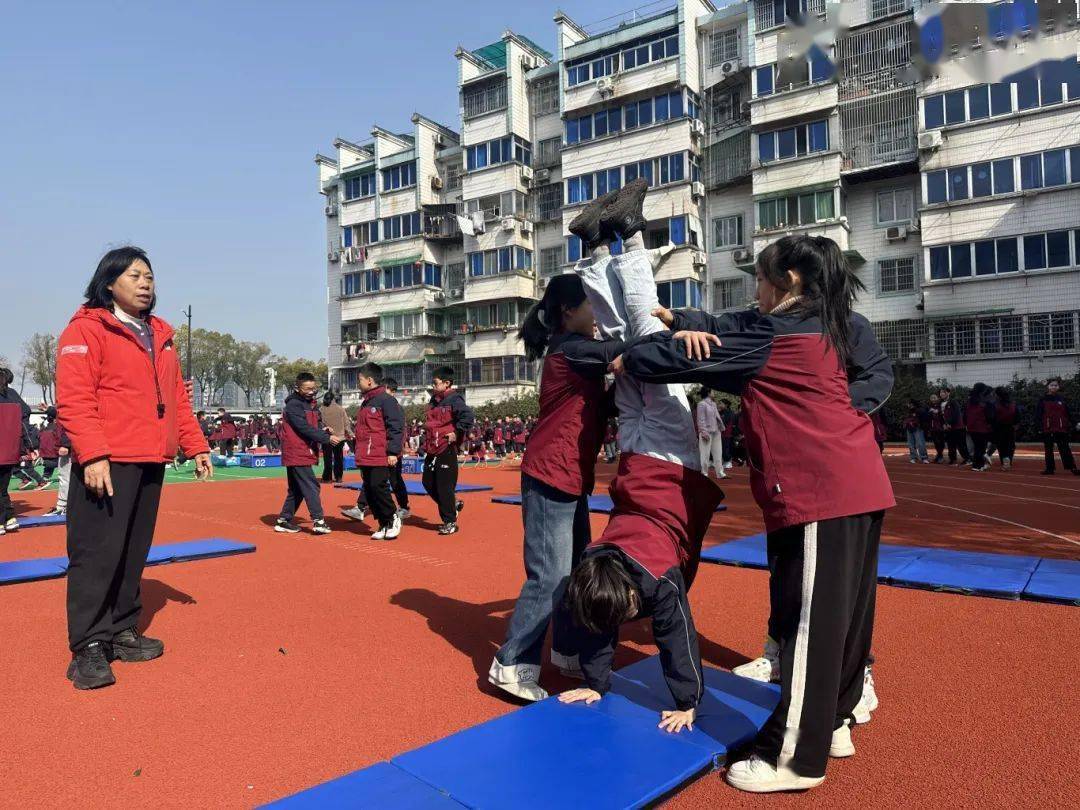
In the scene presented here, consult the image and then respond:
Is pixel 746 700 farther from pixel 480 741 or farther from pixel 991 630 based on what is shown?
pixel 991 630

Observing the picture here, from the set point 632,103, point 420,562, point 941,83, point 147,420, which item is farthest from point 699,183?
point 147,420

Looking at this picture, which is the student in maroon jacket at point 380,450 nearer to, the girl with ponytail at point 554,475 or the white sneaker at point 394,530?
the white sneaker at point 394,530

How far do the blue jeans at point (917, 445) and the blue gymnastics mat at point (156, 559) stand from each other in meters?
17.5

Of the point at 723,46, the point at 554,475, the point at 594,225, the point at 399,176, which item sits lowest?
the point at 554,475

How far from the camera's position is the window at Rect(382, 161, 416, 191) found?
146ft

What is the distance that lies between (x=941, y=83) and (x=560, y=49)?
58.2 feet

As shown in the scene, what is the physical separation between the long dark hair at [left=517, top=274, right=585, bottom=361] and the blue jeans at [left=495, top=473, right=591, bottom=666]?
665 millimetres

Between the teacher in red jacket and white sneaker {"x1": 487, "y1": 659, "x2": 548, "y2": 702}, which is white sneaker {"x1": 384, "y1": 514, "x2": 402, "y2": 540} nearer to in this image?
the teacher in red jacket

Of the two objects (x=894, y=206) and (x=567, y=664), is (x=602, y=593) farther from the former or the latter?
(x=894, y=206)

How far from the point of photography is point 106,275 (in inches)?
163

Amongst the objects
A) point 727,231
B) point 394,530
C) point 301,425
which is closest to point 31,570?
point 301,425

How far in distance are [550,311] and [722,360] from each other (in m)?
1.14

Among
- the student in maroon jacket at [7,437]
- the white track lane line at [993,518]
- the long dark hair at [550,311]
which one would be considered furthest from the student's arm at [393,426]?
the white track lane line at [993,518]

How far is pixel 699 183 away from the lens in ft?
109
